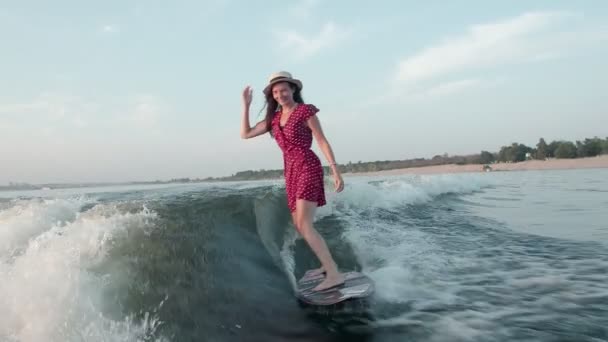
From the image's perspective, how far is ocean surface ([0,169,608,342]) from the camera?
2918 millimetres

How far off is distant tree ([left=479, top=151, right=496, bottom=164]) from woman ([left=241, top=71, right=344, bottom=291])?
7089 centimetres

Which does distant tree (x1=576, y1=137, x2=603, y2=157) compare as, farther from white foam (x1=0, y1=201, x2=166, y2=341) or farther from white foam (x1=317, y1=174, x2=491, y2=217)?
white foam (x1=0, y1=201, x2=166, y2=341)

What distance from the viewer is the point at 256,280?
4.32m

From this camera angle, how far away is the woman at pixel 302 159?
4141 millimetres

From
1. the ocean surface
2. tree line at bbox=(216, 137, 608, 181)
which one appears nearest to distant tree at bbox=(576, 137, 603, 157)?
tree line at bbox=(216, 137, 608, 181)

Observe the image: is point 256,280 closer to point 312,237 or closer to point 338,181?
point 312,237

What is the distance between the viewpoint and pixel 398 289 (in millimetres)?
4215

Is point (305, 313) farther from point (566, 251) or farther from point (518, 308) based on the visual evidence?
point (566, 251)

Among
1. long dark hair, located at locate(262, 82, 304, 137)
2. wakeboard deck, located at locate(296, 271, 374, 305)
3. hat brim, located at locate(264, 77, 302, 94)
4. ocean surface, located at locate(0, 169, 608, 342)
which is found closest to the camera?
ocean surface, located at locate(0, 169, 608, 342)

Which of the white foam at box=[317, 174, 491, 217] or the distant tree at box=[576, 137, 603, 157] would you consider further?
the distant tree at box=[576, 137, 603, 157]

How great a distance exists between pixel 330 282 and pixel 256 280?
77 cm

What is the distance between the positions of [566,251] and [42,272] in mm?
5743

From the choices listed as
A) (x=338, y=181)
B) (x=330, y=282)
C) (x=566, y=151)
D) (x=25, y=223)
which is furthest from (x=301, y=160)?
(x=566, y=151)

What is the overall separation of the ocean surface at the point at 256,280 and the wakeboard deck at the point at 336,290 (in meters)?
0.09
